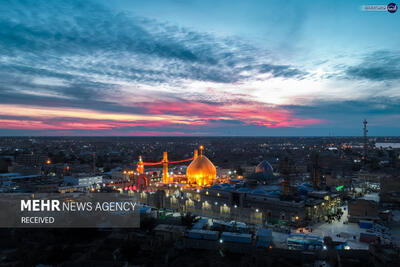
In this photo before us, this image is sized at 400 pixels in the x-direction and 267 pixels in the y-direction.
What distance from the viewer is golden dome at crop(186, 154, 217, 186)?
2912cm

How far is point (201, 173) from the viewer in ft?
95.6

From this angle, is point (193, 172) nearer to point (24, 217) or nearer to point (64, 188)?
point (64, 188)

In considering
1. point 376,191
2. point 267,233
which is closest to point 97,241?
point 267,233

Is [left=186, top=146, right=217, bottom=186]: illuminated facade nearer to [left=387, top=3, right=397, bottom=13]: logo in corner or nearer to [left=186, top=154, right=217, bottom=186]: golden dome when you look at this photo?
[left=186, top=154, right=217, bottom=186]: golden dome

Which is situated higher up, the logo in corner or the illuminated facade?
the logo in corner

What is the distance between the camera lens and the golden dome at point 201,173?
2912 cm

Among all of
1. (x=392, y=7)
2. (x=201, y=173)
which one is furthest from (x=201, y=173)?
(x=392, y=7)

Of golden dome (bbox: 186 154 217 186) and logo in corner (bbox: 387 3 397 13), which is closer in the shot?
logo in corner (bbox: 387 3 397 13)

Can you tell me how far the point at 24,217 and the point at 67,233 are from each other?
12.6ft

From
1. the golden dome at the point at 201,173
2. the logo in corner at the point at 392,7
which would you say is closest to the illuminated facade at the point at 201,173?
the golden dome at the point at 201,173

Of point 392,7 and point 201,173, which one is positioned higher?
point 392,7

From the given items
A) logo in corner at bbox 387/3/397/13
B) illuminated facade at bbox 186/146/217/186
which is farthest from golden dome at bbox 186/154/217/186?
logo in corner at bbox 387/3/397/13

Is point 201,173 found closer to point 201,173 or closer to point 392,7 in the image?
point 201,173

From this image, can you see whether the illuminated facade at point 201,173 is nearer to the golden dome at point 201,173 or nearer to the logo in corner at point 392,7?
→ the golden dome at point 201,173
